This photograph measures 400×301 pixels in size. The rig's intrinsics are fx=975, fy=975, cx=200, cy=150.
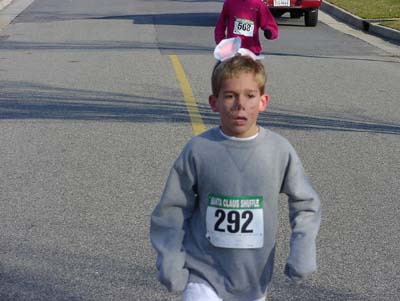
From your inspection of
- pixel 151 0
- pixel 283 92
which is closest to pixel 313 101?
pixel 283 92

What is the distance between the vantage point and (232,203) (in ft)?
11.3

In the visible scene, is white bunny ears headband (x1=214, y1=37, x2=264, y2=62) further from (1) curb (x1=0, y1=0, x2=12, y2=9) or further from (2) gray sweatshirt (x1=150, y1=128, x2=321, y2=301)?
(1) curb (x1=0, y1=0, x2=12, y2=9)

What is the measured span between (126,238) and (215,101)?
290 centimetres

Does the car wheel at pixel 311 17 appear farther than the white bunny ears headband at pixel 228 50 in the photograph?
Yes

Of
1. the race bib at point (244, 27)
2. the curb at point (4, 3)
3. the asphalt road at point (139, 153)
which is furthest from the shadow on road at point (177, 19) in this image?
the race bib at point (244, 27)

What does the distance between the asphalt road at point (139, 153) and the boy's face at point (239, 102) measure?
201 centimetres

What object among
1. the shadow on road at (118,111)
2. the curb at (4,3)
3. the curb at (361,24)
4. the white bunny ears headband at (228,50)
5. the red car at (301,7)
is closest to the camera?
the white bunny ears headband at (228,50)

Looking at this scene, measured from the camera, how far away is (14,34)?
2072 cm

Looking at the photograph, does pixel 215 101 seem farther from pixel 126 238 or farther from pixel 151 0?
pixel 151 0

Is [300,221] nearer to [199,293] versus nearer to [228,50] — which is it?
[199,293]

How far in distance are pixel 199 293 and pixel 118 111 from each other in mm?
7782

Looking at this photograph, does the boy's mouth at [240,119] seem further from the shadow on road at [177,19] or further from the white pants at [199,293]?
the shadow on road at [177,19]

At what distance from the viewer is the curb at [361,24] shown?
20297 mm

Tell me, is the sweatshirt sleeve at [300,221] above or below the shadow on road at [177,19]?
above
